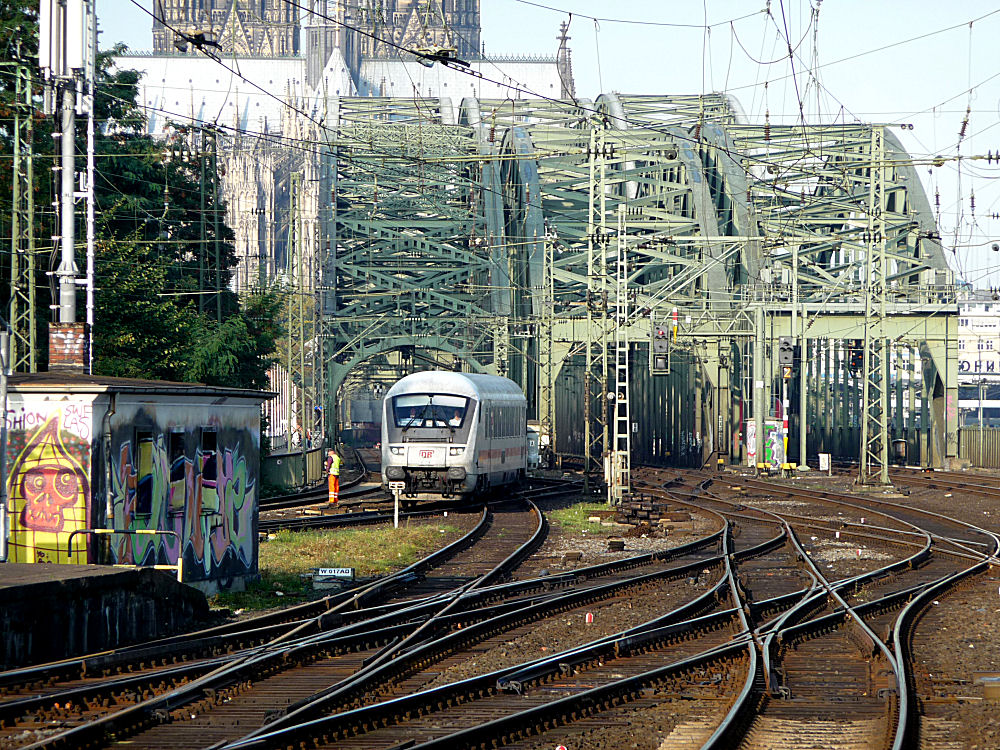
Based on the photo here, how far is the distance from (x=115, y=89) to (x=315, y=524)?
85.4 feet

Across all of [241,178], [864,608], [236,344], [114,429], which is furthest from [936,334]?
[241,178]

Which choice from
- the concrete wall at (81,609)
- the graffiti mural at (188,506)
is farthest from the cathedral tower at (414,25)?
the concrete wall at (81,609)

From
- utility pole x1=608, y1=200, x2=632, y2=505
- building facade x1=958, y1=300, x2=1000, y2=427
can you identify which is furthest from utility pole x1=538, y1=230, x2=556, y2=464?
building facade x1=958, y1=300, x2=1000, y2=427

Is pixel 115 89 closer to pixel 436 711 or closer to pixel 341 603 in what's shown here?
pixel 341 603

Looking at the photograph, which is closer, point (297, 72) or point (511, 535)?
point (511, 535)

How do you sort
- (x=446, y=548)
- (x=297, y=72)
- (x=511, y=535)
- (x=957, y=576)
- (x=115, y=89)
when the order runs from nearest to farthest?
(x=957, y=576) < (x=446, y=548) < (x=511, y=535) < (x=115, y=89) < (x=297, y=72)

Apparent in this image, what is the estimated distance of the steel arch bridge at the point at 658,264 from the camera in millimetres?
52875

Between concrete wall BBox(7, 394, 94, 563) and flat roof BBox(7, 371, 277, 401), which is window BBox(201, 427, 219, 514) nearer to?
flat roof BBox(7, 371, 277, 401)

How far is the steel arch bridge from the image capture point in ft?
173

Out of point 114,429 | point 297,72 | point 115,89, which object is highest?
point 297,72

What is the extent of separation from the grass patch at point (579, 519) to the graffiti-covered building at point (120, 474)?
427 inches

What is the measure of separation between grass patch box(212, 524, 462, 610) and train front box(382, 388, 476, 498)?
338cm

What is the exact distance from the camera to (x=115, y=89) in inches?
1826

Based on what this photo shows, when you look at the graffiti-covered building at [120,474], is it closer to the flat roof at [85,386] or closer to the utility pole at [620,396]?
the flat roof at [85,386]
